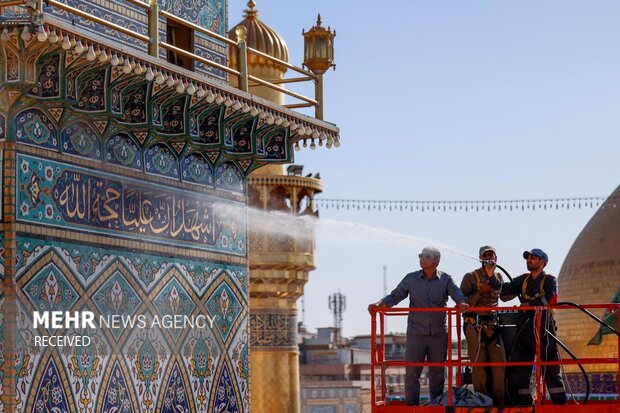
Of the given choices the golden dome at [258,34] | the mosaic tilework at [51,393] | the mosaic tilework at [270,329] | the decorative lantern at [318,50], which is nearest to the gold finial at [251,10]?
the golden dome at [258,34]

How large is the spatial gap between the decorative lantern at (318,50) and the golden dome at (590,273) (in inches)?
1101

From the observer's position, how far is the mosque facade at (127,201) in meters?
12.0

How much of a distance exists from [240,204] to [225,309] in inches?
50.9

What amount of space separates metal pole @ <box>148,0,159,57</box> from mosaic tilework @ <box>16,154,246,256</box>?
1319mm

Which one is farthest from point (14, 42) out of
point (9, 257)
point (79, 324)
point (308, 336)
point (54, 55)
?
point (308, 336)

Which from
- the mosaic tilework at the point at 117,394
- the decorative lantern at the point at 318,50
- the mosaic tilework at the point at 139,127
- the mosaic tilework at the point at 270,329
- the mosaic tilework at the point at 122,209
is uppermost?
the decorative lantern at the point at 318,50

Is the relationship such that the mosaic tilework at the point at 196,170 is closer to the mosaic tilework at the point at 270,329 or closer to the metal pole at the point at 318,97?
the metal pole at the point at 318,97

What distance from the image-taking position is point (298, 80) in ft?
52.7

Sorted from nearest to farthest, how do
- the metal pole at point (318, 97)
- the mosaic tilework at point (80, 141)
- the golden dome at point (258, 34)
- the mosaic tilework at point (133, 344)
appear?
the mosaic tilework at point (133, 344), the mosaic tilework at point (80, 141), the metal pole at point (318, 97), the golden dome at point (258, 34)

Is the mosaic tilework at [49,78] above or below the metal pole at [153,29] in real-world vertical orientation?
below

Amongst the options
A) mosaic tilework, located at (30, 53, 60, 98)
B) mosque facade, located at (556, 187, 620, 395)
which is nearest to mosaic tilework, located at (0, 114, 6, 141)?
mosaic tilework, located at (30, 53, 60, 98)

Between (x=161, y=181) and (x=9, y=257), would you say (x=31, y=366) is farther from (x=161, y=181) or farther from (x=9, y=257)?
(x=161, y=181)

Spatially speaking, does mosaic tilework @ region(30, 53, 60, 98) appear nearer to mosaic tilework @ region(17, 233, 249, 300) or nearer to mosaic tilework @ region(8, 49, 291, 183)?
mosaic tilework @ region(8, 49, 291, 183)

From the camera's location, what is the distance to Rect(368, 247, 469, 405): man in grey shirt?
11984 mm
